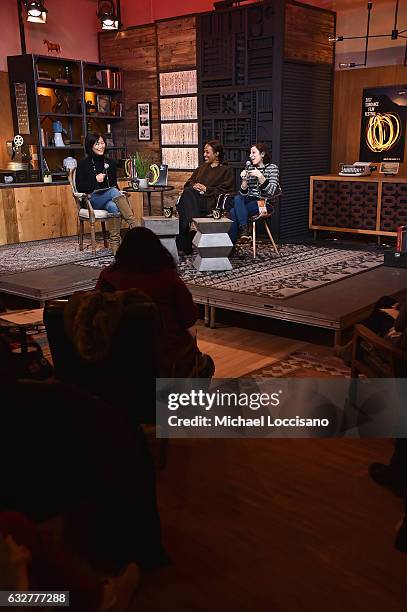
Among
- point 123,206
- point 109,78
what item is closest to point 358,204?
point 123,206

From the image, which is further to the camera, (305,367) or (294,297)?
(294,297)

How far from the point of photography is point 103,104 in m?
9.33

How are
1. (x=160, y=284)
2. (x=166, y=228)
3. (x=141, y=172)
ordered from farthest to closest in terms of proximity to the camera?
(x=141, y=172) < (x=166, y=228) < (x=160, y=284)

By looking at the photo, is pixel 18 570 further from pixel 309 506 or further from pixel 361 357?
pixel 361 357

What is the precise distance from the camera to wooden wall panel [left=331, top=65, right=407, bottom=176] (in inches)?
308

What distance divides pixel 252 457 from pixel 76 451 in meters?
1.43

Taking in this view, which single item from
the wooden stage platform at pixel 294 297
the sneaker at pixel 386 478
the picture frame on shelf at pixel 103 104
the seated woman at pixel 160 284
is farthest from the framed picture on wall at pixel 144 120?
the sneaker at pixel 386 478

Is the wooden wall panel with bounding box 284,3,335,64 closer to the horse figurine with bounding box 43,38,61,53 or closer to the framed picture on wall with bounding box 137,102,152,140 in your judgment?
the framed picture on wall with bounding box 137,102,152,140

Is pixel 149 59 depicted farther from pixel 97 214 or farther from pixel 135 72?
pixel 97 214

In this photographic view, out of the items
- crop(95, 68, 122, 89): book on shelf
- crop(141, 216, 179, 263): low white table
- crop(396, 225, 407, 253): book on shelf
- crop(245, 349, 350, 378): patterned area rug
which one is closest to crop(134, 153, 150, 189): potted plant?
crop(141, 216, 179, 263): low white table

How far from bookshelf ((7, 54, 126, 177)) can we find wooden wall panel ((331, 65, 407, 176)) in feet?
11.2

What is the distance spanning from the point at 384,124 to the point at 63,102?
4.60 m

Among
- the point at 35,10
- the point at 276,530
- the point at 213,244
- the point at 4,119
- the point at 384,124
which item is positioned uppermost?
the point at 35,10

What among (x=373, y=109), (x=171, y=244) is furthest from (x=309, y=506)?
(x=373, y=109)
